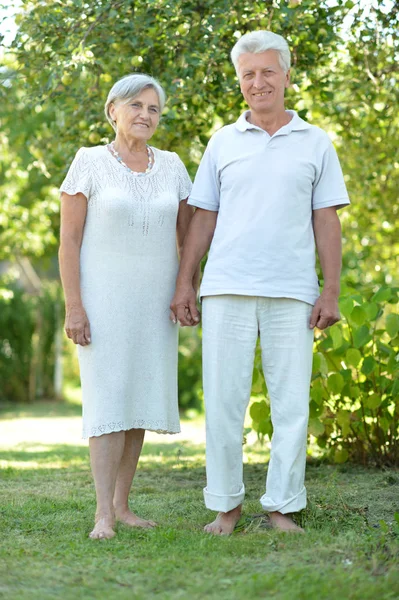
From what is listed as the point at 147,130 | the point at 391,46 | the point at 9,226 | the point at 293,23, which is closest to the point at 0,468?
the point at 147,130

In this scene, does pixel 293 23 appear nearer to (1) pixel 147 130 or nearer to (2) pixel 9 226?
(1) pixel 147 130

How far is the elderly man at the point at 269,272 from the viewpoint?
11.0ft

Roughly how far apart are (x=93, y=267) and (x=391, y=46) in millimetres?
2777

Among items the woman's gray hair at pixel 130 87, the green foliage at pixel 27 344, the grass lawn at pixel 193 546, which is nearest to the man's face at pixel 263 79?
the woman's gray hair at pixel 130 87

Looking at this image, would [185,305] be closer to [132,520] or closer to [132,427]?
[132,427]

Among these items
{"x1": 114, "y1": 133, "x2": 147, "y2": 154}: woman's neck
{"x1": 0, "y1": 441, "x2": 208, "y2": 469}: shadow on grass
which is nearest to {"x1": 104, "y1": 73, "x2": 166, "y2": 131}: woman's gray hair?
{"x1": 114, "y1": 133, "x2": 147, "y2": 154}: woman's neck

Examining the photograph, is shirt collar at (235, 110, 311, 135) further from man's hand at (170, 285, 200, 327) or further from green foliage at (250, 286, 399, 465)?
green foliage at (250, 286, 399, 465)

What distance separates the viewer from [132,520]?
362 centimetres

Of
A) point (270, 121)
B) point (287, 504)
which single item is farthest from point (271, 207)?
point (287, 504)

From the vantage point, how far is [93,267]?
3.47 metres

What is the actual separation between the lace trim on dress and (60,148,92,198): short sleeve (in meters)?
0.92

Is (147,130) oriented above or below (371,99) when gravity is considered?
below

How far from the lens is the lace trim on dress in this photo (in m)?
3.46

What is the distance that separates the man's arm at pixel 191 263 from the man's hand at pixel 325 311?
0.49 m
